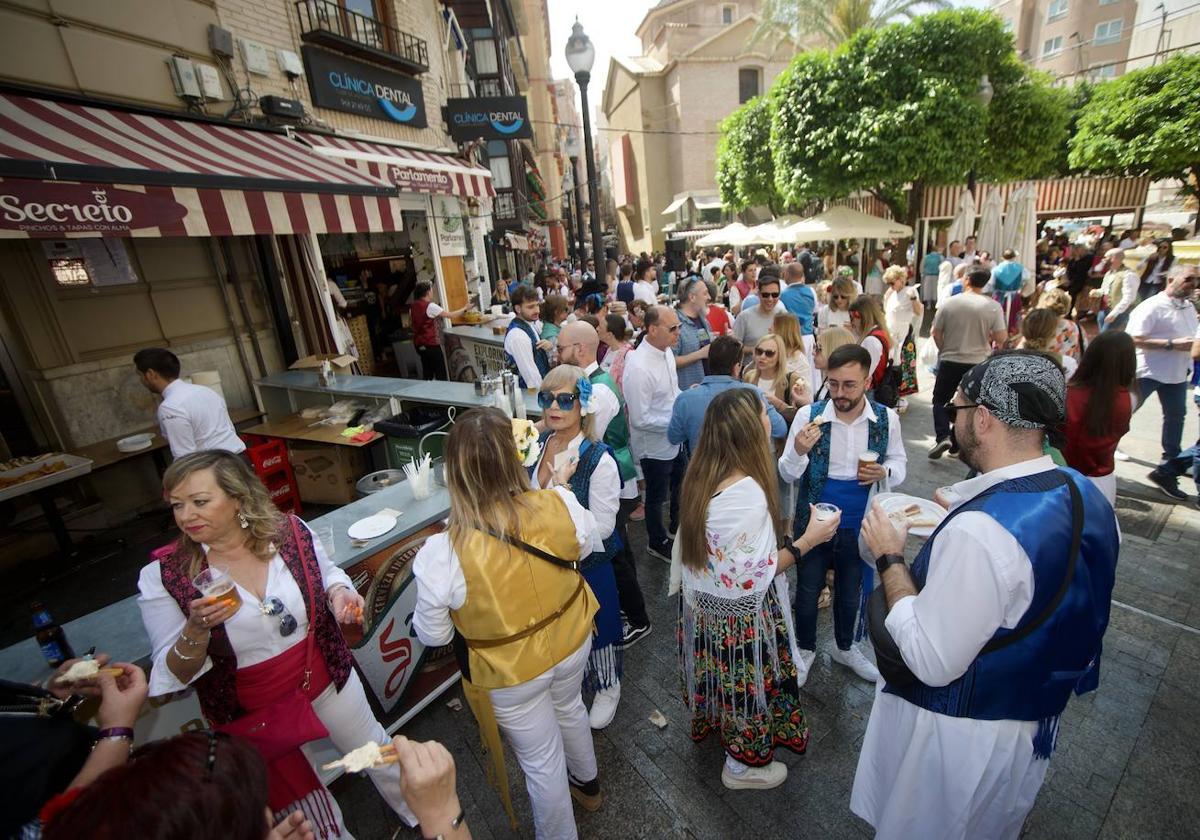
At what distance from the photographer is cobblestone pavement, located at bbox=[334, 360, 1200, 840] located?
236 cm

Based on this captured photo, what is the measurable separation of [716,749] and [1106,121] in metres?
23.5

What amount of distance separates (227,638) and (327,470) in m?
4.29

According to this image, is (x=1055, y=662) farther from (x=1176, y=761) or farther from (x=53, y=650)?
(x=53, y=650)

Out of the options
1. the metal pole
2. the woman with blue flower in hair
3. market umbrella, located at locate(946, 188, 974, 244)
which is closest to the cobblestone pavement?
the woman with blue flower in hair

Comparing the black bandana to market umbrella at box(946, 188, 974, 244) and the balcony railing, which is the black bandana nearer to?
the balcony railing

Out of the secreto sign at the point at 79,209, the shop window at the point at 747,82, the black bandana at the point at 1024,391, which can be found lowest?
the black bandana at the point at 1024,391

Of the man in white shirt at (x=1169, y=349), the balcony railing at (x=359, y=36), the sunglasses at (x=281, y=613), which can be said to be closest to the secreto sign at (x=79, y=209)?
the sunglasses at (x=281, y=613)

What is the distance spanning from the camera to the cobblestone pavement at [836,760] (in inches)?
92.8

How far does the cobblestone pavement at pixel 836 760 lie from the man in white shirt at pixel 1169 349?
1.93 metres

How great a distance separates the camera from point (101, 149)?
4.56m

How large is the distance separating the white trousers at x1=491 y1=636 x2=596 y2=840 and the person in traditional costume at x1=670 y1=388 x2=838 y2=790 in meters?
0.59


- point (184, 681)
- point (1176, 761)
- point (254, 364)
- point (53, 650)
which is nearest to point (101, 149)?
point (254, 364)

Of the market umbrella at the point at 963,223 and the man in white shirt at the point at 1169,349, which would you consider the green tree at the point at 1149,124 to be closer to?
the market umbrella at the point at 963,223

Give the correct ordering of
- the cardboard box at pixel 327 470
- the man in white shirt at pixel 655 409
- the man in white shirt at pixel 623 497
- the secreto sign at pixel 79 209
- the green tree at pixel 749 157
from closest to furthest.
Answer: the man in white shirt at pixel 623 497 → the secreto sign at pixel 79 209 → the man in white shirt at pixel 655 409 → the cardboard box at pixel 327 470 → the green tree at pixel 749 157
